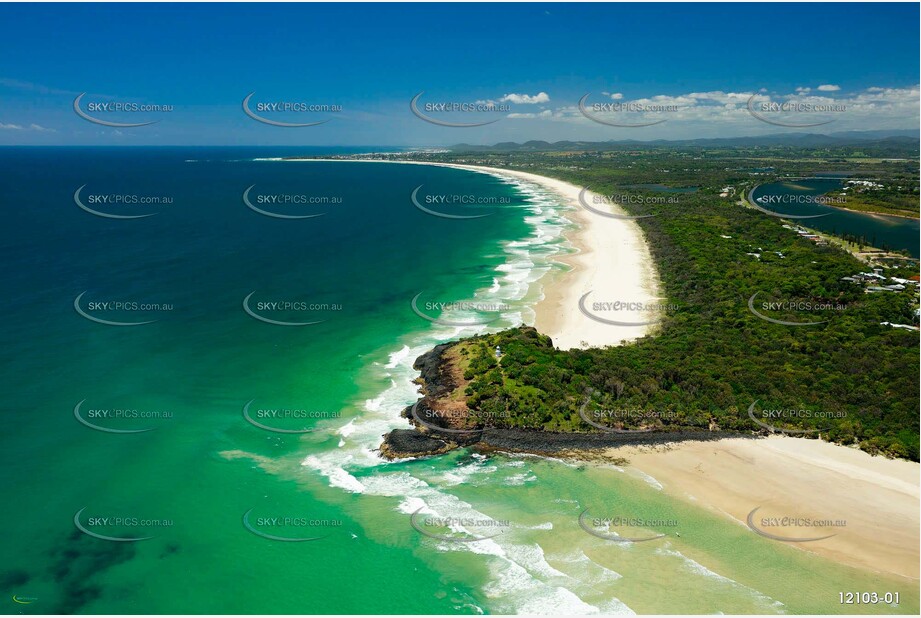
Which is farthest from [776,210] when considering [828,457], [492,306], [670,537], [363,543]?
[363,543]

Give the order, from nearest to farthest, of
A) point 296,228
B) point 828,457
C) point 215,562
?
point 215,562
point 828,457
point 296,228

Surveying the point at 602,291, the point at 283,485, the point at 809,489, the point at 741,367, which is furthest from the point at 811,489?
the point at 602,291

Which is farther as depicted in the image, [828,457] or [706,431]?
[706,431]

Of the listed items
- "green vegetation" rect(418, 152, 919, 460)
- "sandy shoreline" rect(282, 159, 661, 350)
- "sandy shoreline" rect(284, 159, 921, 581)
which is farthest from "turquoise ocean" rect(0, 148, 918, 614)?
"green vegetation" rect(418, 152, 919, 460)

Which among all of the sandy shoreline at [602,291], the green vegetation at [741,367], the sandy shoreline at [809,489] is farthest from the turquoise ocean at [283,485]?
the green vegetation at [741,367]

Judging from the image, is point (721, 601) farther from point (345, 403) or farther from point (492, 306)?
point (492, 306)

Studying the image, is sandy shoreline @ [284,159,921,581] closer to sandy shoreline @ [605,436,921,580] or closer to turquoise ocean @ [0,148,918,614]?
sandy shoreline @ [605,436,921,580]
